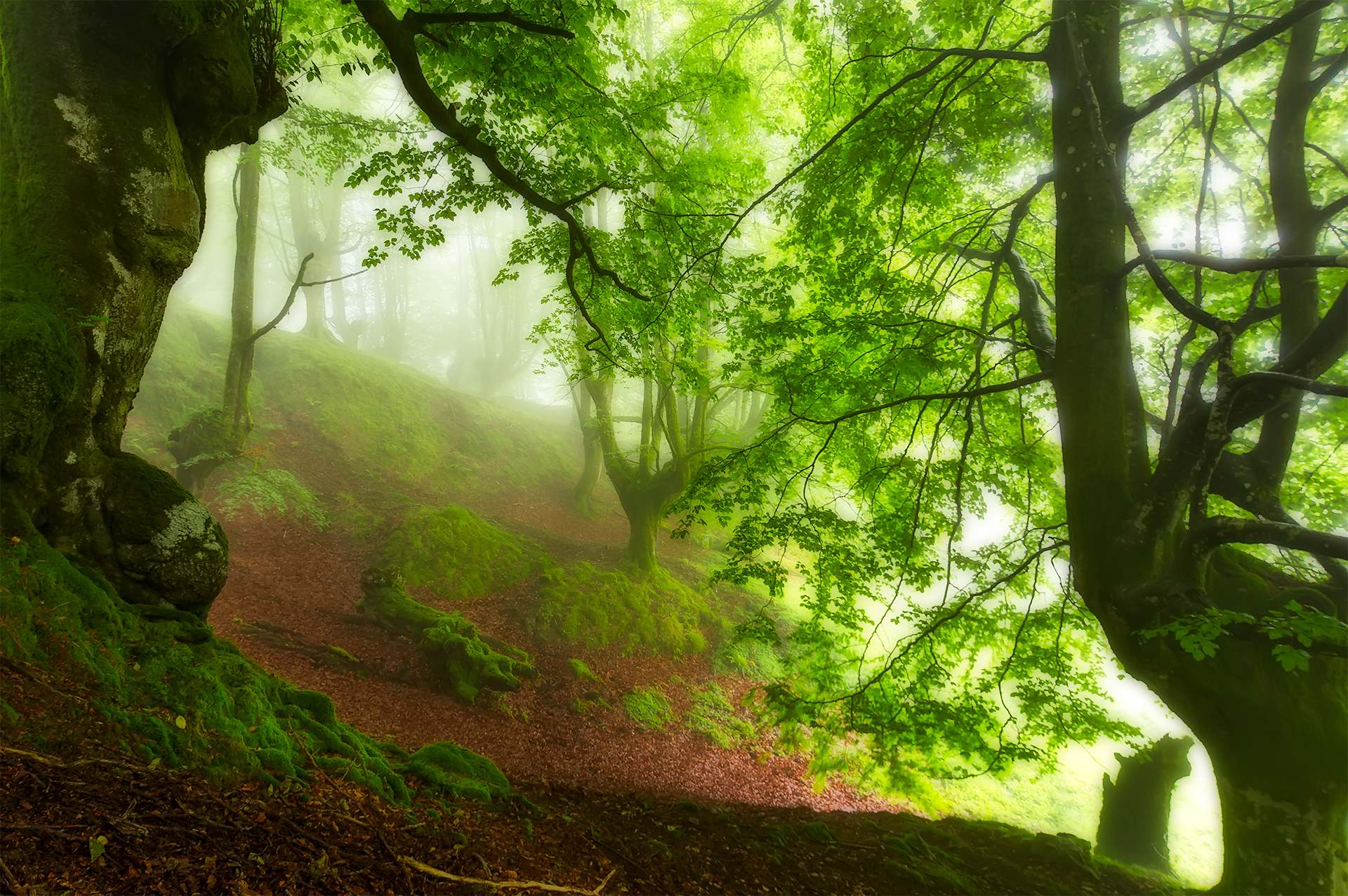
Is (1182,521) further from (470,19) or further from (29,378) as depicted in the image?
(29,378)

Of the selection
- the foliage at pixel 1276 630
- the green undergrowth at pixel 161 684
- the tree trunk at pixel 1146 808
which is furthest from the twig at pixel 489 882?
the tree trunk at pixel 1146 808

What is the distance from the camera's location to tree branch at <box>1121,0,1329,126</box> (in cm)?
285

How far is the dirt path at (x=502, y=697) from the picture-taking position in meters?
6.88

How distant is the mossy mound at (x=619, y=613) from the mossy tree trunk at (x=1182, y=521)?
28.0ft

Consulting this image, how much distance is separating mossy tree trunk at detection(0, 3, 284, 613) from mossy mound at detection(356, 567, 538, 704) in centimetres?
451

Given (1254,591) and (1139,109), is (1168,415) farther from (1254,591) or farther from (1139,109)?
(1139,109)

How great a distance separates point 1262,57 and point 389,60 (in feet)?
29.2

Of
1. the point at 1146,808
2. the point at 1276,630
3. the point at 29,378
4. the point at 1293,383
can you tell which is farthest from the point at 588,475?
the point at 1293,383

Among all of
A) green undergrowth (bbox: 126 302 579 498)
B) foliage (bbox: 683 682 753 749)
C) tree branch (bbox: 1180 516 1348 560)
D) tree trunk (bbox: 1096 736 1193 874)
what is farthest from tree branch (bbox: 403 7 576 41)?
green undergrowth (bbox: 126 302 579 498)

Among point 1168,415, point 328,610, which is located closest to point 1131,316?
point 1168,415

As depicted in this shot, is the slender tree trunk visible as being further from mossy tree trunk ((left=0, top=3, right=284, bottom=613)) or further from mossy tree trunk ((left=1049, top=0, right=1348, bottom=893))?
mossy tree trunk ((left=1049, top=0, right=1348, bottom=893))

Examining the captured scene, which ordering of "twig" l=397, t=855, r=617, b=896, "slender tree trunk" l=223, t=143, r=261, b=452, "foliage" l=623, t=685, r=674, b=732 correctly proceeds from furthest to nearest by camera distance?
"slender tree trunk" l=223, t=143, r=261, b=452, "foliage" l=623, t=685, r=674, b=732, "twig" l=397, t=855, r=617, b=896

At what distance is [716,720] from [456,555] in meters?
6.21

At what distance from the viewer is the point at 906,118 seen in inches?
208
